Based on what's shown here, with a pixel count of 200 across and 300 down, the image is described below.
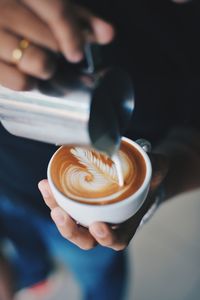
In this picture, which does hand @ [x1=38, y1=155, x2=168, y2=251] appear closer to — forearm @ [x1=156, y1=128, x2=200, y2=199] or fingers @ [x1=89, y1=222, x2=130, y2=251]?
fingers @ [x1=89, y1=222, x2=130, y2=251]

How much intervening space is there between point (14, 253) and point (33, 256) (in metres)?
0.06

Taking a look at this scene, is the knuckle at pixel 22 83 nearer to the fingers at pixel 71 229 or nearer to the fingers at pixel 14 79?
the fingers at pixel 14 79

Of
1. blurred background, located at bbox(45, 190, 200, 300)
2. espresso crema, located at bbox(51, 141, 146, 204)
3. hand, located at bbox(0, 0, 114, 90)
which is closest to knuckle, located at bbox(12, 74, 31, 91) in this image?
hand, located at bbox(0, 0, 114, 90)

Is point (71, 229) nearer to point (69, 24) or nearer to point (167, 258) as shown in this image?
point (69, 24)

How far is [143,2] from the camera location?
1.65ft

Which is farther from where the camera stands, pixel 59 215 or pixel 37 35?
pixel 59 215

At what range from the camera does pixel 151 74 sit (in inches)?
22.3

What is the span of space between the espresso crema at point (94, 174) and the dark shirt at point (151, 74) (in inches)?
1.1

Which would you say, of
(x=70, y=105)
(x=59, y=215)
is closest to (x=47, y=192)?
(x=59, y=215)

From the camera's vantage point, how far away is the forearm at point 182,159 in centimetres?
57

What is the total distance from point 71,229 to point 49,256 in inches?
15.3

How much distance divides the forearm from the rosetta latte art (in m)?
0.15

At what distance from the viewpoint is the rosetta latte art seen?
40 cm

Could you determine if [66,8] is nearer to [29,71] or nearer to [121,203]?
[29,71]
